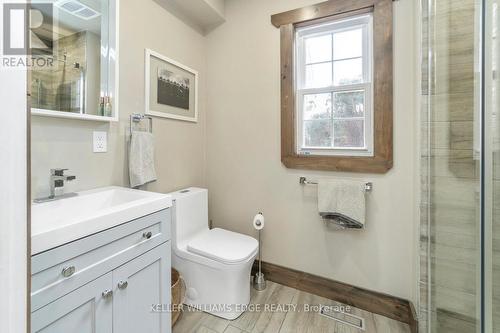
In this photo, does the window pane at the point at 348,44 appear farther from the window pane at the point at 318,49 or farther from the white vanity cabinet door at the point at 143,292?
the white vanity cabinet door at the point at 143,292

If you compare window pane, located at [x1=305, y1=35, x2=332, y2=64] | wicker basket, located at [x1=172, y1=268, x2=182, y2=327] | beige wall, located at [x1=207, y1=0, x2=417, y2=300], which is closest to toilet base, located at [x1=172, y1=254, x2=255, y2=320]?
wicker basket, located at [x1=172, y1=268, x2=182, y2=327]

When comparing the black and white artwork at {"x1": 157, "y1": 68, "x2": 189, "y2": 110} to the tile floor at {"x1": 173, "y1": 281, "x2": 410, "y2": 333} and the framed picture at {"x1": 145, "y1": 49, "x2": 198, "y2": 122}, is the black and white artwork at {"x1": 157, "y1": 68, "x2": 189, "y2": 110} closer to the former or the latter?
the framed picture at {"x1": 145, "y1": 49, "x2": 198, "y2": 122}

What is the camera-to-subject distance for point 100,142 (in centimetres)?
142

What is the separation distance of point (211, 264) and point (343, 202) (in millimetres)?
969

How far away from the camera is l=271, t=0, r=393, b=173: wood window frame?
1.57 m

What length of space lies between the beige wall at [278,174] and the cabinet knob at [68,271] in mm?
1432

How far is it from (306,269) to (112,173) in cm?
156

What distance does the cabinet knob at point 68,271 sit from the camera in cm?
77

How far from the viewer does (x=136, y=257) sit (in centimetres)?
102

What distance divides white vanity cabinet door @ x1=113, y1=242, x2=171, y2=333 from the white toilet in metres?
0.39

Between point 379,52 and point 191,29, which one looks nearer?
point 379,52

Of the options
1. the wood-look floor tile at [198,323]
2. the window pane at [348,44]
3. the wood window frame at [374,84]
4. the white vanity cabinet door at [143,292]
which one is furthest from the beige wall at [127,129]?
the window pane at [348,44]

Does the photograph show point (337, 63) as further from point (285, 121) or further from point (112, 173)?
point (112, 173)

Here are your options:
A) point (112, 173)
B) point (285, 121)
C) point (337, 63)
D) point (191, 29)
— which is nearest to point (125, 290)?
point (112, 173)
